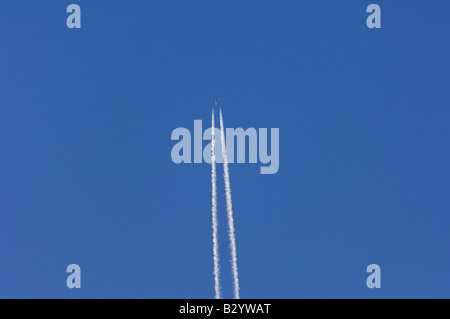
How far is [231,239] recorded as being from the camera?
2552 inches

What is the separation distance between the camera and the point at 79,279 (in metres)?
67.7
